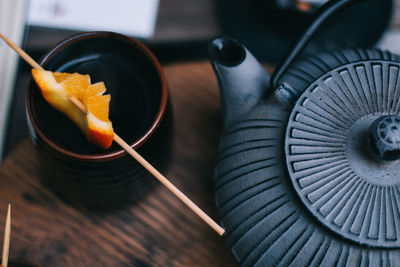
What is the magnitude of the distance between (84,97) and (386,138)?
345 mm

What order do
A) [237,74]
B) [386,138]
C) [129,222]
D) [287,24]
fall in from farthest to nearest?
[287,24]
[129,222]
[237,74]
[386,138]

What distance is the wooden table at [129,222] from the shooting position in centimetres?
60

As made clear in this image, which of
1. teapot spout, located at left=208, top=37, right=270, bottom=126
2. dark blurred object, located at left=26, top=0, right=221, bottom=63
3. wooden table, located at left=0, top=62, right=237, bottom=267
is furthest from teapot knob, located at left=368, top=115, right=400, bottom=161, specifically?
dark blurred object, located at left=26, top=0, right=221, bottom=63

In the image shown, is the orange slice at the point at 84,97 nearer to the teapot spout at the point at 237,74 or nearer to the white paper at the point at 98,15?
the teapot spout at the point at 237,74

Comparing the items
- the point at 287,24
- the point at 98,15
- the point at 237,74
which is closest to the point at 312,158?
the point at 237,74

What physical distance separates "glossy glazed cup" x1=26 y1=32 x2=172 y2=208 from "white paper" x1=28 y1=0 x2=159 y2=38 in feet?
0.78

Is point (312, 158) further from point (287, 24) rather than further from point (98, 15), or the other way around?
point (98, 15)

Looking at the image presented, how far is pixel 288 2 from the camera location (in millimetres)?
732

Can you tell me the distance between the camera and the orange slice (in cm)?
45

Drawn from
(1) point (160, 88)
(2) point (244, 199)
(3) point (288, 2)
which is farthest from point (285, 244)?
(3) point (288, 2)

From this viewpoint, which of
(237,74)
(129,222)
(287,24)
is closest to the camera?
(237,74)

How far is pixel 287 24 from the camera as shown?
75cm

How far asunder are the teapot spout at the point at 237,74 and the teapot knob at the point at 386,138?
16 cm

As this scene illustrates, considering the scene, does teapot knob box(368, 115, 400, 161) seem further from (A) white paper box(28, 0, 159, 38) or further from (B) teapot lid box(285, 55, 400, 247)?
(A) white paper box(28, 0, 159, 38)
